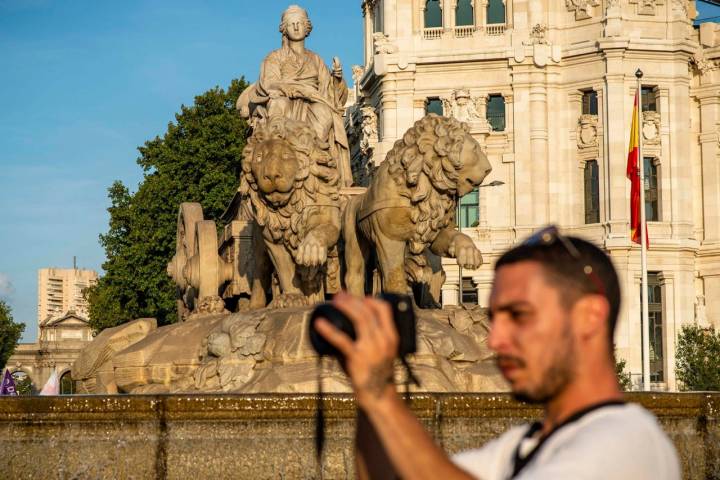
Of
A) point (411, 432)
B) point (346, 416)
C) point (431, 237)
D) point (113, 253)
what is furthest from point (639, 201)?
point (411, 432)

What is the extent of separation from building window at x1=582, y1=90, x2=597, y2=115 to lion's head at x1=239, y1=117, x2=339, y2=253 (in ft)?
199

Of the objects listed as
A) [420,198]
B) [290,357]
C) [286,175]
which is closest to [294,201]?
[286,175]

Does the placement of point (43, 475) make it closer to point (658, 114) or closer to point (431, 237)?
point (431, 237)

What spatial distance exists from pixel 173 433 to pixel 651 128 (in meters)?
64.1

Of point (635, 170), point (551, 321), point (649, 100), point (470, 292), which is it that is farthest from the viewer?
point (649, 100)

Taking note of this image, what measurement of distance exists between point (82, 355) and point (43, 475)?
590 centimetres

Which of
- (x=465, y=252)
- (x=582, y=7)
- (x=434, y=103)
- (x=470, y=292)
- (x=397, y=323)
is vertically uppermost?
(x=582, y=7)

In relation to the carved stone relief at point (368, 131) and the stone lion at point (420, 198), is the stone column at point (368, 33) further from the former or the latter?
the stone lion at point (420, 198)

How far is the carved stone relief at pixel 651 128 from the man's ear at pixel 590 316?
2814 inches

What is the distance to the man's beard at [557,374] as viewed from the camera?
327 cm

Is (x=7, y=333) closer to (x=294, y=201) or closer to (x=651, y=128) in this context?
(x=651, y=128)

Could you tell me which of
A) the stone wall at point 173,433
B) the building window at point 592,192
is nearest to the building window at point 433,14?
the building window at point 592,192

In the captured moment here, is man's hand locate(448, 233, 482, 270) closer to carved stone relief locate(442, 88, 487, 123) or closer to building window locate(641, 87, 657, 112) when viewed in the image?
carved stone relief locate(442, 88, 487, 123)

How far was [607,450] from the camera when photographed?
120 inches
